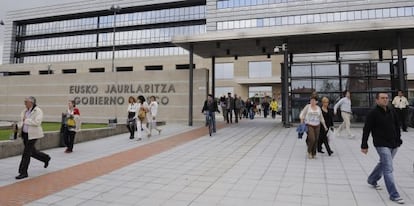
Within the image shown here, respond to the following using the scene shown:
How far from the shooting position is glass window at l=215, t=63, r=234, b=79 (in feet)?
174

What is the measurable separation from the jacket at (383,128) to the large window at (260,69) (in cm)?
4584

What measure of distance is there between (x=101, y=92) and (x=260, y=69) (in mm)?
33151

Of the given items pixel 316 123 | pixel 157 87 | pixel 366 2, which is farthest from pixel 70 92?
pixel 366 2

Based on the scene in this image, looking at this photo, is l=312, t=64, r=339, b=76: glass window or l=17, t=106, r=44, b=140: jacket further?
l=312, t=64, r=339, b=76: glass window

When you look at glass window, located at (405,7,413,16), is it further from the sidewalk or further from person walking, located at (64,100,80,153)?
person walking, located at (64,100,80,153)

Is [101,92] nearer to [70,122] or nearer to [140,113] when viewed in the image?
[140,113]

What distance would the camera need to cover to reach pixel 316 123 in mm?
8438

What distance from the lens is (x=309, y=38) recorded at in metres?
16.9

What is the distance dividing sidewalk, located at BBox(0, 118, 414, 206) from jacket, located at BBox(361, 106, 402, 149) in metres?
0.87

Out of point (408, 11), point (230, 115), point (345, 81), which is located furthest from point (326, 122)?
→ point (408, 11)

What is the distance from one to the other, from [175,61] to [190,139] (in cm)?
4379

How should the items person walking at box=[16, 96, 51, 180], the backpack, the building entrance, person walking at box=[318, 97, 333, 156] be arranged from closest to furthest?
person walking at box=[16, 96, 51, 180] < person walking at box=[318, 97, 333, 156] < the backpack < the building entrance

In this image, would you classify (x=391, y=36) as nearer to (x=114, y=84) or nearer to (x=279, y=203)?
(x=279, y=203)

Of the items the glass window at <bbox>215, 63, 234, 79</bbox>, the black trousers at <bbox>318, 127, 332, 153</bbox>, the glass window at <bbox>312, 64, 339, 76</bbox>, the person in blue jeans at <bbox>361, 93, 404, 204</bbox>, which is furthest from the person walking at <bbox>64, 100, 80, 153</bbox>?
the glass window at <bbox>215, 63, 234, 79</bbox>
